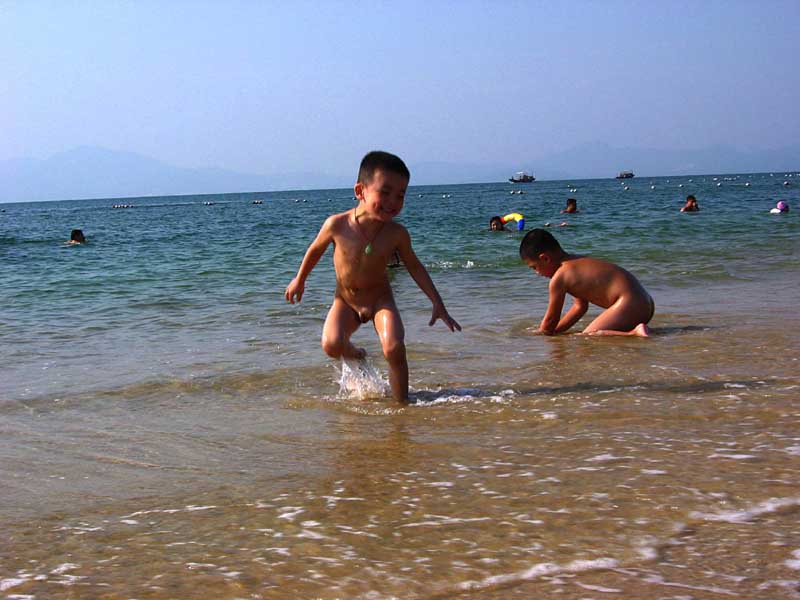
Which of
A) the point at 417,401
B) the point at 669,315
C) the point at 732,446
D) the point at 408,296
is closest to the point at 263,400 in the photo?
the point at 417,401

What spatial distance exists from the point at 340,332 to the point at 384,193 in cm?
91

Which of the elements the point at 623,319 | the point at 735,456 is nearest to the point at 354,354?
the point at 735,456

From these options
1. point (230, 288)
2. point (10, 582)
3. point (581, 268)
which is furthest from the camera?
point (230, 288)

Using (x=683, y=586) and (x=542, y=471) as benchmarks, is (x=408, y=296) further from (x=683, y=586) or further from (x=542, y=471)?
(x=683, y=586)

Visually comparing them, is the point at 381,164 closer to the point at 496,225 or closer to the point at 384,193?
the point at 384,193

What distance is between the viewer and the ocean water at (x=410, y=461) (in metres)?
2.56

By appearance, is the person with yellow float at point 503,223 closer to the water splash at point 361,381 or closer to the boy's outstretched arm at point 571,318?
the boy's outstretched arm at point 571,318

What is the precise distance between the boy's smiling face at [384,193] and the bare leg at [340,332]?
66cm

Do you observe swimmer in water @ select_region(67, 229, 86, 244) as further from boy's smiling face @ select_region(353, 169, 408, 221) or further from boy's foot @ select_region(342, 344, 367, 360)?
boy's smiling face @ select_region(353, 169, 408, 221)

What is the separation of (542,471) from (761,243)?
14288mm

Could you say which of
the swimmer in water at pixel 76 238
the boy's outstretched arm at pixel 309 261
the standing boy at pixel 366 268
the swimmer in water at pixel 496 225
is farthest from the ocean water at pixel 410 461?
the swimmer in water at pixel 76 238

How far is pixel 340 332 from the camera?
532 centimetres

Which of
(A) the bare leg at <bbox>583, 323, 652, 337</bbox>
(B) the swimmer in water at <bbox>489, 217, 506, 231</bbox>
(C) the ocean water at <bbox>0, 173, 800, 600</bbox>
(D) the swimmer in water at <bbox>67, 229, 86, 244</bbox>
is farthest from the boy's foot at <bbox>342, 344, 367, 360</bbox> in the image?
(D) the swimmer in water at <bbox>67, 229, 86, 244</bbox>

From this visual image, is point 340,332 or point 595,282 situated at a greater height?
point 595,282
